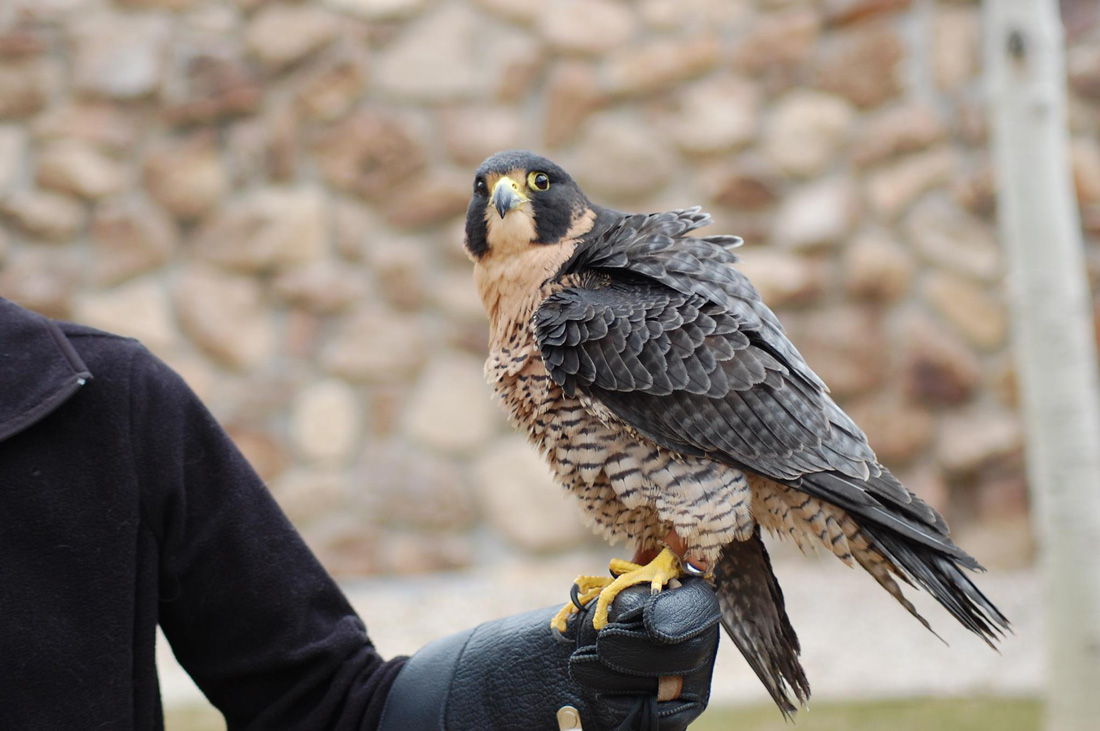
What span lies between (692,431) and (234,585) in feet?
2.17

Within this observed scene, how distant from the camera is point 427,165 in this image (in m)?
4.26

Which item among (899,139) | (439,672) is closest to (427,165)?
(899,139)

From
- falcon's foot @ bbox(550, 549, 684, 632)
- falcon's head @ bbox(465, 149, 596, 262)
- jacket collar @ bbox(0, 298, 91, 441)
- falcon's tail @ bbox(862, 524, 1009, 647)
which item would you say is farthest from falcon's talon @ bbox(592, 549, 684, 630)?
jacket collar @ bbox(0, 298, 91, 441)

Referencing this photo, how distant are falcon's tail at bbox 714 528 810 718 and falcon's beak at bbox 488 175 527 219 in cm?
61

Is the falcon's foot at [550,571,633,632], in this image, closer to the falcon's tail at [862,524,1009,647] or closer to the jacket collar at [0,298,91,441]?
the falcon's tail at [862,524,1009,647]

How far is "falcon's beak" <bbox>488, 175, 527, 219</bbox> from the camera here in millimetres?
1594

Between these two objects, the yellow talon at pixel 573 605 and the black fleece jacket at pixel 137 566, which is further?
the yellow talon at pixel 573 605

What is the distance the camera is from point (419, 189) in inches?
168

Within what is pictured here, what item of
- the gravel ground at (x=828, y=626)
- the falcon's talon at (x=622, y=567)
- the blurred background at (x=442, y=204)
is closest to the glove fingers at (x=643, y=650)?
the falcon's talon at (x=622, y=567)

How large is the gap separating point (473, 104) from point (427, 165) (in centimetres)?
32

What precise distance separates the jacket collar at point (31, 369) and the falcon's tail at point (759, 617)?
3.05 feet

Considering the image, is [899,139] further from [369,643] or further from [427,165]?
[369,643]

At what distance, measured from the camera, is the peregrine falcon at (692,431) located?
4.56ft

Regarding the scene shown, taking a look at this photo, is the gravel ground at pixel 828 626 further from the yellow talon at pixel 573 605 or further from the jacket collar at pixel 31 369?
the jacket collar at pixel 31 369
